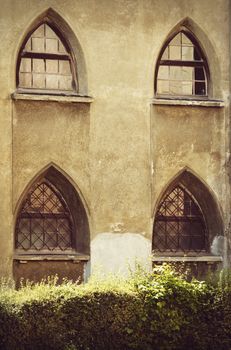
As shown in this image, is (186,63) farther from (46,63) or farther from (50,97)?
(50,97)

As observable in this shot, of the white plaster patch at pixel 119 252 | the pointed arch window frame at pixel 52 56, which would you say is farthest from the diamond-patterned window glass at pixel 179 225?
the pointed arch window frame at pixel 52 56

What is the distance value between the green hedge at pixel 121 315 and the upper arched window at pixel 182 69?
4670mm

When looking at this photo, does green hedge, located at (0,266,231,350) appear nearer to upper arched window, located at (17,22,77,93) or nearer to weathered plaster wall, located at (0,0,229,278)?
weathered plaster wall, located at (0,0,229,278)

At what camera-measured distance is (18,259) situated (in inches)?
714

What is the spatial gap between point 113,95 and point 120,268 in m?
3.31

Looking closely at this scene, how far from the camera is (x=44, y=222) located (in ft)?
61.5

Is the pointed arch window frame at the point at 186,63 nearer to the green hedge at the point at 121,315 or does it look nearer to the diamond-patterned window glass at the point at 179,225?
the diamond-patterned window glass at the point at 179,225

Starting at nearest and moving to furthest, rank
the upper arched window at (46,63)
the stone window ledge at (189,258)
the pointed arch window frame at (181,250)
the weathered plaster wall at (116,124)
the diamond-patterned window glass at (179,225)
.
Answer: the weathered plaster wall at (116,124)
the upper arched window at (46,63)
the stone window ledge at (189,258)
the pointed arch window frame at (181,250)
the diamond-patterned window glass at (179,225)

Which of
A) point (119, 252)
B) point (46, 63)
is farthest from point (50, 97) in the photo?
point (119, 252)

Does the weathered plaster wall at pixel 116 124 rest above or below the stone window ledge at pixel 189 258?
above

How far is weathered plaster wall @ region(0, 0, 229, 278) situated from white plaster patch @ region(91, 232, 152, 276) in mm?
42

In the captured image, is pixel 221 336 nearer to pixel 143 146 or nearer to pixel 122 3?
pixel 143 146

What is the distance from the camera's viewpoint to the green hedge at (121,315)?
47.9 feet

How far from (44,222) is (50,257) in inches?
29.3
